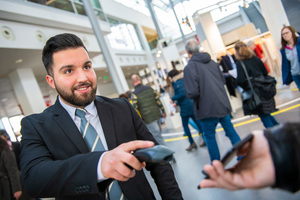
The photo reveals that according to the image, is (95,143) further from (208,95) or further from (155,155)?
(208,95)

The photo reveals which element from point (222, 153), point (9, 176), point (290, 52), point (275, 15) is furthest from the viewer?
point (275, 15)

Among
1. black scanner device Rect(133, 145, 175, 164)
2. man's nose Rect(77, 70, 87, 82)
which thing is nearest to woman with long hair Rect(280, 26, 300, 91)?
man's nose Rect(77, 70, 87, 82)

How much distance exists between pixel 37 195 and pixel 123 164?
1.56 ft

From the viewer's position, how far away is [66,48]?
1080mm

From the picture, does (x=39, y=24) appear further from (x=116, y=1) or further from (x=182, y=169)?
(x=116, y=1)

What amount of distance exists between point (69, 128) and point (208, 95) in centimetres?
234

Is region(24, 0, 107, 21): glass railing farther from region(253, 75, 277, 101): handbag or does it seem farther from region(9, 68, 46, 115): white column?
region(253, 75, 277, 101): handbag

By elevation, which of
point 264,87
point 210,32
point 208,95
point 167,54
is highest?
point 167,54

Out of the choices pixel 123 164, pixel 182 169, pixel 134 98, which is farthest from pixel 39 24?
pixel 123 164

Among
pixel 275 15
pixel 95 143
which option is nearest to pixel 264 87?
pixel 95 143

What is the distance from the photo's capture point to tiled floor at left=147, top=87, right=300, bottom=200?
2375 millimetres

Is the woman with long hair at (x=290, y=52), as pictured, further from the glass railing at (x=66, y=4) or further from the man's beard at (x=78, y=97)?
the glass railing at (x=66, y=4)

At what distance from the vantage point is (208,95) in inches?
118

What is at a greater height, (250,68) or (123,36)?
(123,36)
